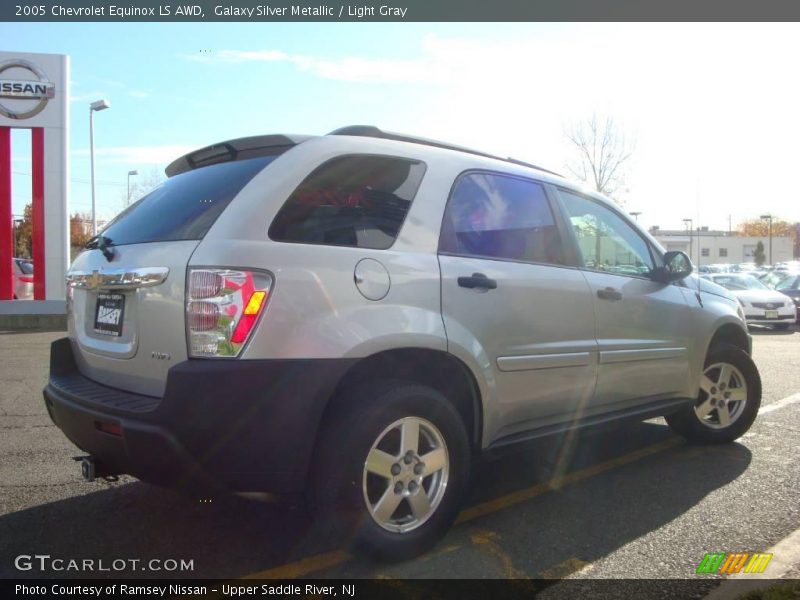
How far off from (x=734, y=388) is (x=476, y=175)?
3.01 metres

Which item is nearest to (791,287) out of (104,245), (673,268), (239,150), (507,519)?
(673,268)

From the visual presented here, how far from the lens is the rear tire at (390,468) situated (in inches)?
108

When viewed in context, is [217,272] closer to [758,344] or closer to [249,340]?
[249,340]

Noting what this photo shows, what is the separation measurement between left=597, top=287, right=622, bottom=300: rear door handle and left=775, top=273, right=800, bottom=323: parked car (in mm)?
17057

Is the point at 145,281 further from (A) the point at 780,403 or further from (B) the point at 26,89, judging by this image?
A: (B) the point at 26,89

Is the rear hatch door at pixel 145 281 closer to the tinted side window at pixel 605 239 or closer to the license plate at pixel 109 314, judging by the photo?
the license plate at pixel 109 314

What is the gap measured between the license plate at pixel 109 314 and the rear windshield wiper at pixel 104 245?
0.19 m

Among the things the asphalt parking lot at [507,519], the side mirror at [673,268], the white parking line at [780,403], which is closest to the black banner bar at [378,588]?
the asphalt parking lot at [507,519]

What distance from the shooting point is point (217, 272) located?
2641mm

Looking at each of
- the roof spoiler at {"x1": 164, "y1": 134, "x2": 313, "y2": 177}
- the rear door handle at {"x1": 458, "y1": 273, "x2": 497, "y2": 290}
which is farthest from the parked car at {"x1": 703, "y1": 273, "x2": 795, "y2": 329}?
the roof spoiler at {"x1": 164, "y1": 134, "x2": 313, "y2": 177}

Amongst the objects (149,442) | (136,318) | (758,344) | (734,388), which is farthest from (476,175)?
(758,344)

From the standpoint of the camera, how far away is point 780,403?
22.2 feet

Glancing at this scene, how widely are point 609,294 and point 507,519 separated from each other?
59.6 inches

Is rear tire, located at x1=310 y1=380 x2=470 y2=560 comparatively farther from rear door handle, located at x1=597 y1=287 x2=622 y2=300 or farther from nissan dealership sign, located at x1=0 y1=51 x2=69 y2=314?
nissan dealership sign, located at x1=0 y1=51 x2=69 y2=314
